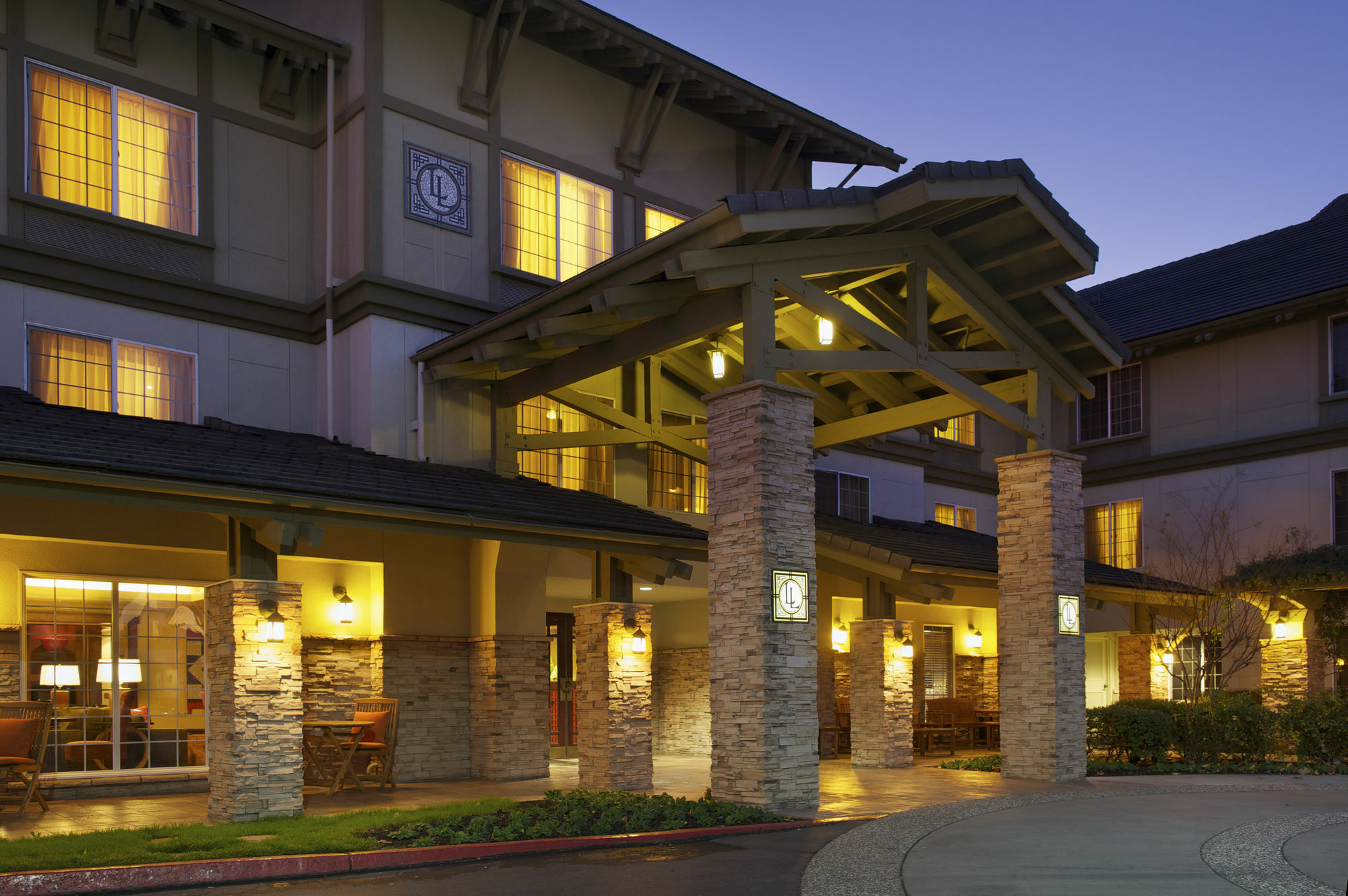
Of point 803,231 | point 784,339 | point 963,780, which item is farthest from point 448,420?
point 963,780

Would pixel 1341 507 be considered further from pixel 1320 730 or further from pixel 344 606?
pixel 344 606

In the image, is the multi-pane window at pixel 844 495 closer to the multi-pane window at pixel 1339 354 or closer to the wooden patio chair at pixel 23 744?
the multi-pane window at pixel 1339 354

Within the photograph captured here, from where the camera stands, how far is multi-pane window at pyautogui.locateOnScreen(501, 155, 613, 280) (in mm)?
18000

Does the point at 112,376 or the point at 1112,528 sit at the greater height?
the point at 112,376

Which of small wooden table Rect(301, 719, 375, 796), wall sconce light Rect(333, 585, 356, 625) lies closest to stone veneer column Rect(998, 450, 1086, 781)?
small wooden table Rect(301, 719, 375, 796)

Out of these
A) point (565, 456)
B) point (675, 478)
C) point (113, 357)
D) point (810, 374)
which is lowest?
point (675, 478)

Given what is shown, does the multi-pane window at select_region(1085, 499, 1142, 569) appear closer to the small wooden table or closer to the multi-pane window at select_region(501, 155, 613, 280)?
the multi-pane window at select_region(501, 155, 613, 280)

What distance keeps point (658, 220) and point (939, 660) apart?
10074mm

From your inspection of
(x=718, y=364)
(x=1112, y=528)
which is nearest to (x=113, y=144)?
(x=718, y=364)

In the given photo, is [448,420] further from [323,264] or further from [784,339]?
[784,339]

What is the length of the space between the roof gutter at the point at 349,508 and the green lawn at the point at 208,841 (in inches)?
110

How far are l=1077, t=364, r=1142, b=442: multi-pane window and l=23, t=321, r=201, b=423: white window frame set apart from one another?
17.6m

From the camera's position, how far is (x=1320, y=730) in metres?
17.2

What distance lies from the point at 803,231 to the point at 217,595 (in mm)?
6853
